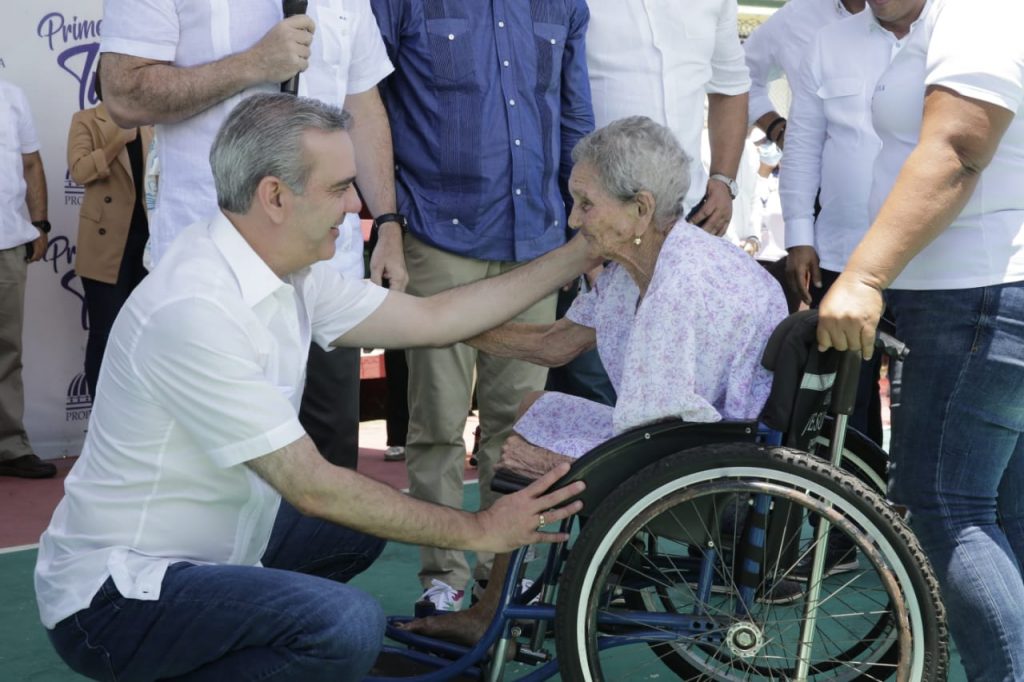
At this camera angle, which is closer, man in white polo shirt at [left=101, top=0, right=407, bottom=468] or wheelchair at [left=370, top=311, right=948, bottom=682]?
wheelchair at [left=370, top=311, right=948, bottom=682]

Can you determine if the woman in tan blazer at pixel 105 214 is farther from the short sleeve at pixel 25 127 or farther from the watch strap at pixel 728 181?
the watch strap at pixel 728 181

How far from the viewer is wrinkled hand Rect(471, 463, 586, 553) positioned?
2453 millimetres

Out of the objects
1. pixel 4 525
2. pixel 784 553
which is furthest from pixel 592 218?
pixel 4 525

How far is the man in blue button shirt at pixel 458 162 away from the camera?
3.55 meters

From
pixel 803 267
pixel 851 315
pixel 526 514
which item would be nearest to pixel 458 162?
pixel 803 267

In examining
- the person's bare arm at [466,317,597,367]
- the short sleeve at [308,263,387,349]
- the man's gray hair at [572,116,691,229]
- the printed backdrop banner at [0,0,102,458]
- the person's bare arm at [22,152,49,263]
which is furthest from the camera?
the printed backdrop banner at [0,0,102,458]

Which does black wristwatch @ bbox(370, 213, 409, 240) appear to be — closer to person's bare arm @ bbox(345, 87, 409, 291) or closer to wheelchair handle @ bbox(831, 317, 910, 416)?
person's bare arm @ bbox(345, 87, 409, 291)

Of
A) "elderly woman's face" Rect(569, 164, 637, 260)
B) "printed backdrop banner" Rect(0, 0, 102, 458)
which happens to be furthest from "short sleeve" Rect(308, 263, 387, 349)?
"printed backdrop banner" Rect(0, 0, 102, 458)

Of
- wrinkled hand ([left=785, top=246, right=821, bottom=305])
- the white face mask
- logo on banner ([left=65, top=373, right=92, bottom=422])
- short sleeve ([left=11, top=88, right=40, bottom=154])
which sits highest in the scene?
wrinkled hand ([left=785, top=246, right=821, bottom=305])

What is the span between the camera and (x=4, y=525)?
4.75 metres

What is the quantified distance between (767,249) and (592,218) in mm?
4877

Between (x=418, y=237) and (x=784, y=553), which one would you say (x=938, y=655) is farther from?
(x=418, y=237)

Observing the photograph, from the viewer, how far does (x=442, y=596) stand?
11.3ft

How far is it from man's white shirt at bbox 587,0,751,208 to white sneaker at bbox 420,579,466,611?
4.25 ft
